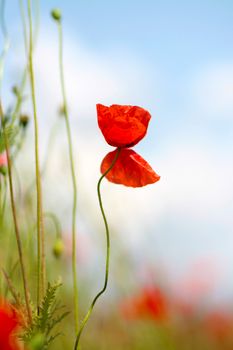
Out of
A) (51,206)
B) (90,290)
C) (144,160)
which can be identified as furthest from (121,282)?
(144,160)

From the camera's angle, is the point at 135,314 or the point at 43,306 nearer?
the point at 43,306

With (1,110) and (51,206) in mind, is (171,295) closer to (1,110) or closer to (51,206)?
(51,206)

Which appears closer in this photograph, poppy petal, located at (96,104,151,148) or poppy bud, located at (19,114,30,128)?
poppy petal, located at (96,104,151,148)

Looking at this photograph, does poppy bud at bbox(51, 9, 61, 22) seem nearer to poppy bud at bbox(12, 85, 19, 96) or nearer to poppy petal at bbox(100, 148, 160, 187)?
poppy bud at bbox(12, 85, 19, 96)

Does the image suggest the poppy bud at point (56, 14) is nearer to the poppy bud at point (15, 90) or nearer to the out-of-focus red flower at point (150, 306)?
the poppy bud at point (15, 90)

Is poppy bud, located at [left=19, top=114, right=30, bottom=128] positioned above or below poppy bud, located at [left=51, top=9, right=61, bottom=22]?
below

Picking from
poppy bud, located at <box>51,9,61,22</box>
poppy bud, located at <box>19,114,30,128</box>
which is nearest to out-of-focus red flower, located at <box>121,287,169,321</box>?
poppy bud, located at <box>19,114,30,128</box>

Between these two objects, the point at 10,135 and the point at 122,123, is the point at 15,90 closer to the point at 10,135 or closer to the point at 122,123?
the point at 10,135
